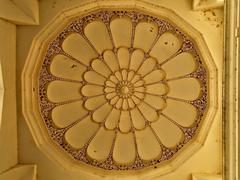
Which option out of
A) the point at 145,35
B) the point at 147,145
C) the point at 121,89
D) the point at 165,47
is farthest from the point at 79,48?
the point at 147,145

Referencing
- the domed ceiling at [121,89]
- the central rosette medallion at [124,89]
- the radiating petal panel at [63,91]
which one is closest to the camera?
the domed ceiling at [121,89]

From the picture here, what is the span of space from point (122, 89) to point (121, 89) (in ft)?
0.06

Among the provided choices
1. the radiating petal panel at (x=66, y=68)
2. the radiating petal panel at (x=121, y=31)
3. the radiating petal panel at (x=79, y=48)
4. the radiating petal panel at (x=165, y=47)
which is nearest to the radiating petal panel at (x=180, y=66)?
the radiating petal panel at (x=165, y=47)

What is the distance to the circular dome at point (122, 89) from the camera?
22.1 ft

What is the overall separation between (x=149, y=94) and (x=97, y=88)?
0.87 metres

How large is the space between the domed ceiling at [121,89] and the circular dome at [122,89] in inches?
0.6

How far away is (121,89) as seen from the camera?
7.14 metres

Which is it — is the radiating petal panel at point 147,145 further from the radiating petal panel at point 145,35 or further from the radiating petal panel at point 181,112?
the radiating petal panel at point 145,35

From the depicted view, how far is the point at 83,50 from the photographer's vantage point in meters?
6.91

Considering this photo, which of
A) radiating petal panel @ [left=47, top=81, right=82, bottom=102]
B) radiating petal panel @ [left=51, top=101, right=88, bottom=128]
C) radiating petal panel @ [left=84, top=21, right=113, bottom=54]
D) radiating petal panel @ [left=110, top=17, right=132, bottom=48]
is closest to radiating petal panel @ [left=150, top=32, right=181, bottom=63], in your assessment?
radiating petal panel @ [left=110, top=17, right=132, bottom=48]

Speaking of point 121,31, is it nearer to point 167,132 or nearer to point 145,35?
point 145,35

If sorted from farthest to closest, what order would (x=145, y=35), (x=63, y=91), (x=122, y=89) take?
(x=122, y=89) < (x=63, y=91) < (x=145, y=35)

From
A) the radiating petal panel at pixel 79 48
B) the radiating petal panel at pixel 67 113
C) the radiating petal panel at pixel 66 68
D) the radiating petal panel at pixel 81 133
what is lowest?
the radiating petal panel at pixel 81 133

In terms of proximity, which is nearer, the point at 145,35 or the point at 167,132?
the point at 145,35
